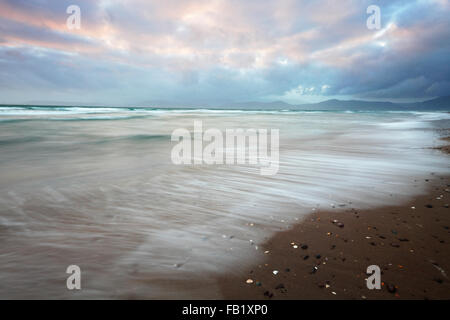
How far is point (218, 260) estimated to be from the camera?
8.09 ft

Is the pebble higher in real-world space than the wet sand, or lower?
lower

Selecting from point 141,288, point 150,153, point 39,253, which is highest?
point 150,153

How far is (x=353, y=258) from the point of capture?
2447 mm

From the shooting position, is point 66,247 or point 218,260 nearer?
point 218,260

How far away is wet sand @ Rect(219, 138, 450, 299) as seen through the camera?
2054 millimetres

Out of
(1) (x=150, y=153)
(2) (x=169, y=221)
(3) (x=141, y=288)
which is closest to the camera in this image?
(3) (x=141, y=288)

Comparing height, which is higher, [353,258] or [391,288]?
[353,258]

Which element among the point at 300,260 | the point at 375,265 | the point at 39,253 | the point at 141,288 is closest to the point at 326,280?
the point at 300,260

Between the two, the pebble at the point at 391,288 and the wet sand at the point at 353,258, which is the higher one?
the wet sand at the point at 353,258

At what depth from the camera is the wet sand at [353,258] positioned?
2054 millimetres

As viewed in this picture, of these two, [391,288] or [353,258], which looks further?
[353,258]
